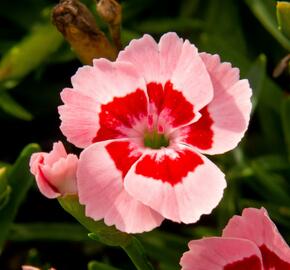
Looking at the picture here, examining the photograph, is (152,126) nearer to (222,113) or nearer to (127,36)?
(222,113)

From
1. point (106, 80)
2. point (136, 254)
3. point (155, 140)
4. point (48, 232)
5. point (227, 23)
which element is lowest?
point (48, 232)

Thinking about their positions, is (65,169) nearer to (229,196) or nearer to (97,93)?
(97,93)

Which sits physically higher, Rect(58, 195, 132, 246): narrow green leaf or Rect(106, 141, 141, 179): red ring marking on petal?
Rect(106, 141, 141, 179): red ring marking on petal

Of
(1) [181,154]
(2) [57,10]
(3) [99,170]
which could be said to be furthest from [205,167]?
(2) [57,10]

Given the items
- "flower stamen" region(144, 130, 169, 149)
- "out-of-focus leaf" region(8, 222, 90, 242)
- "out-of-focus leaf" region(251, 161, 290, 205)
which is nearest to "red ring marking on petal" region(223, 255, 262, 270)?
"flower stamen" region(144, 130, 169, 149)

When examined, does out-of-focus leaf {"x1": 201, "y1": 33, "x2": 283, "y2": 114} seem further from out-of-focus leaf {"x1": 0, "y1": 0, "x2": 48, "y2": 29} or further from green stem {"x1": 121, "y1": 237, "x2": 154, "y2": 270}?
green stem {"x1": 121, "y1": 237, "x2": 154, "y2": 270}

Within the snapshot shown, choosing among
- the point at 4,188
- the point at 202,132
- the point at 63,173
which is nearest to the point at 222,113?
the point at 202,132

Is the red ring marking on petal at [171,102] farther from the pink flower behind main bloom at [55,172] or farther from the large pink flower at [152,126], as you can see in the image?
the pink flower behind main bloom at [55,172]
